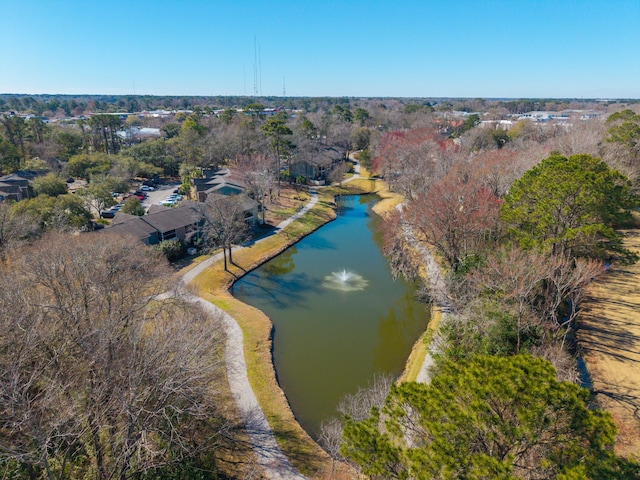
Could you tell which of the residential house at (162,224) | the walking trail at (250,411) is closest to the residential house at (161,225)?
the residential house at (162,224)

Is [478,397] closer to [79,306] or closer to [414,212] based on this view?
[79,306]

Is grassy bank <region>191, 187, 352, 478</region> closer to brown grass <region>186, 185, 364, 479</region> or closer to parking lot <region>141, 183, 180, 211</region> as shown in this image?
brown grass <region>186, 185, 364, 479</region>

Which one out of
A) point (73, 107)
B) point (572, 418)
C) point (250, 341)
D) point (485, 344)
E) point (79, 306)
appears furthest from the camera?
point (73, 107)

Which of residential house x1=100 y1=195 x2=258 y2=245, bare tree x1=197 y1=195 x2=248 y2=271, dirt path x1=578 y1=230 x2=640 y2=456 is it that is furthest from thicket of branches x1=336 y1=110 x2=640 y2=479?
residential house x1=100 y1=195 x2=258 y2=245

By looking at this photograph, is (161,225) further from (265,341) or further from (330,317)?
(330,317)

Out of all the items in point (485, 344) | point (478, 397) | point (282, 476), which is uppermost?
point (478, 397)

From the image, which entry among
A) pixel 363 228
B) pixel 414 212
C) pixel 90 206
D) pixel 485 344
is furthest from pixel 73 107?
pixel 485 344
